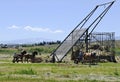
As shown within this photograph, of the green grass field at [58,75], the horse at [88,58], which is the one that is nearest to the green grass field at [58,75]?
the green grass field at [58,75]

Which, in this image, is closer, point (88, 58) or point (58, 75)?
point (58, 75)

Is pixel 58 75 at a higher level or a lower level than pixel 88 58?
lower

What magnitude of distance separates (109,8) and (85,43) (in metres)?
7.04

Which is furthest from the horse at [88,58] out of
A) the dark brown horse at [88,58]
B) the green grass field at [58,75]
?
the green grass field at [58,75]

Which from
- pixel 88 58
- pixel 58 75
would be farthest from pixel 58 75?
pixel 88 58

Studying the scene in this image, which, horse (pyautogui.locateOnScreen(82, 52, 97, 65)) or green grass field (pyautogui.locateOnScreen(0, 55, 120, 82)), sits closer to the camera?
green grass field (pyautogui.locateOnScreen(0, 55, 120, 82))

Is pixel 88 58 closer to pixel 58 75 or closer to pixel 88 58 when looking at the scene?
pixel 88 58

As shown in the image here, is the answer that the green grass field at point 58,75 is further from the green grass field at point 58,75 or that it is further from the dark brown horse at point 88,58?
the dark brown horse at point 88,58

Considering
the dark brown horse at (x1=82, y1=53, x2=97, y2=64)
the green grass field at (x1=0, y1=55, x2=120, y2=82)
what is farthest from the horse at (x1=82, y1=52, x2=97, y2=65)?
the green grass field at (x1=0, y1=55, x2=120, y2=82)

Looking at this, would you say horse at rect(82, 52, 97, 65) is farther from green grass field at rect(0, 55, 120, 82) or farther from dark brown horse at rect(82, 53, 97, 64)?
green grass field at rect(0, 55, 120, 82)

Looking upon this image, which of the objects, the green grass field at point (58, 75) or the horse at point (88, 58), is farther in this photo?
the horse at point (88, 58)

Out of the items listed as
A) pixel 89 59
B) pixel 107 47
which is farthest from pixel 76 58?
pixel 107 47

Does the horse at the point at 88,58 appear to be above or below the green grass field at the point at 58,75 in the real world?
above

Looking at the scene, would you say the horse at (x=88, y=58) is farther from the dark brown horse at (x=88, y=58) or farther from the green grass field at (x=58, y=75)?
the green grass field at (x=58, y=75)
